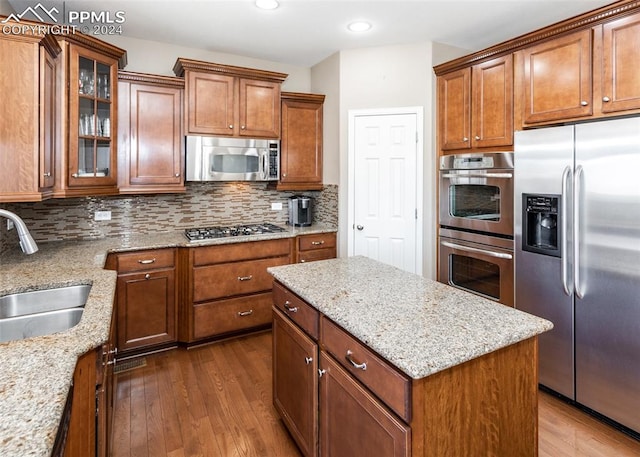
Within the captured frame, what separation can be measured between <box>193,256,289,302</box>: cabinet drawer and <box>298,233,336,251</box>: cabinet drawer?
0.25m

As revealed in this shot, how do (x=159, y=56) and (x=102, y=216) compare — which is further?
(x=159, y=56)

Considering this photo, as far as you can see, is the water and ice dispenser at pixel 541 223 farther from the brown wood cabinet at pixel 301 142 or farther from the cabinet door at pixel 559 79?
the brown wood cabinet at pixel 301 142

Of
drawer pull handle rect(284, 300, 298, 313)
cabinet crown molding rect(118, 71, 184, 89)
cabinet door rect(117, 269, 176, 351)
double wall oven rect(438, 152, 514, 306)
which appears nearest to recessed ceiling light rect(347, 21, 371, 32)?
double wall oven rect(438, 152, 514, 306)

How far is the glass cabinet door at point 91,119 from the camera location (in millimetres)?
2535

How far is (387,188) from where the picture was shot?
3.56m

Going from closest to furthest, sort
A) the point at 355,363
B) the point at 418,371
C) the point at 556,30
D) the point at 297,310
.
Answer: the point at 418,371
the point at 355,363
the point at 297,310
the point at 556,30

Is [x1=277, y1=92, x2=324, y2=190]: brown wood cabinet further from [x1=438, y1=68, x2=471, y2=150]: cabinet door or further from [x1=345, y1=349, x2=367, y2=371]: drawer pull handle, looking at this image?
[x1=345, y1=349, x2=367, y2=371]: drawer pull handle

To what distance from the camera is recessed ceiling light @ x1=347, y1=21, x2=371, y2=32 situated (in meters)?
3.02

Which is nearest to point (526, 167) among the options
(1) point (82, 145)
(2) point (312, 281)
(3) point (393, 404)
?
(2) point (312, 281)

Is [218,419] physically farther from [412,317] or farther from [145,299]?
[412,317]

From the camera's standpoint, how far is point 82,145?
265 cm

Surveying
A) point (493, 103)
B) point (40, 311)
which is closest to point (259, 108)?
point (493, 103)

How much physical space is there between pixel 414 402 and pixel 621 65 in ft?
7.55

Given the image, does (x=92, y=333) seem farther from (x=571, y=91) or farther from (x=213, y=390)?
(x=571, y=91)
